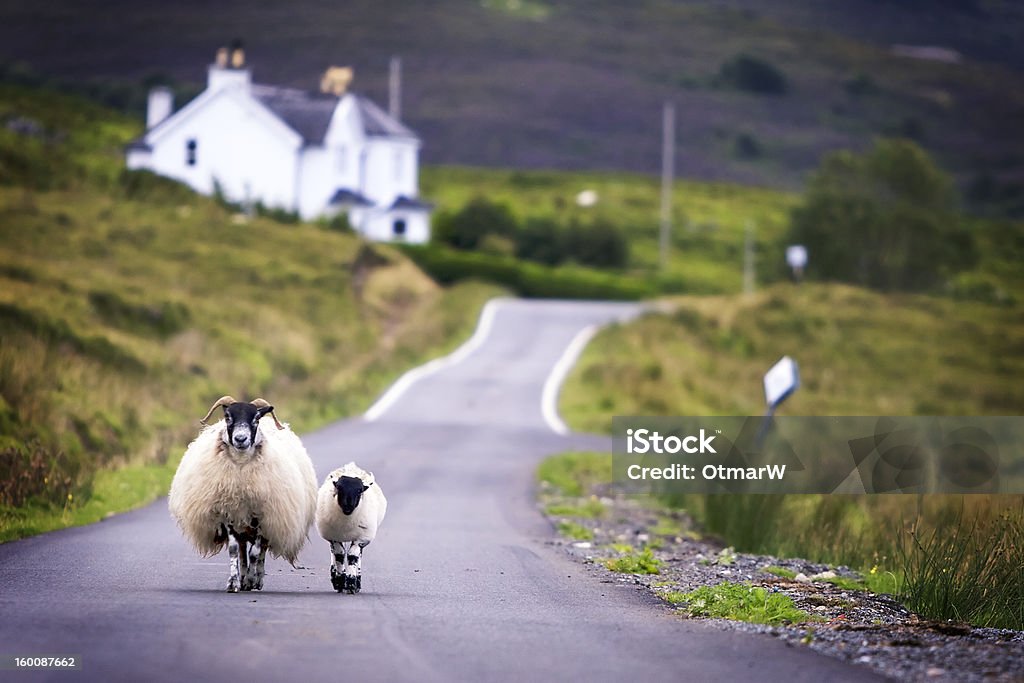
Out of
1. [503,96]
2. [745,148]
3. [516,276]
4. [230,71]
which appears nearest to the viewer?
[516,276]

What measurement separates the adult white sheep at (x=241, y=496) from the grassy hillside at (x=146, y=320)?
12.6ft

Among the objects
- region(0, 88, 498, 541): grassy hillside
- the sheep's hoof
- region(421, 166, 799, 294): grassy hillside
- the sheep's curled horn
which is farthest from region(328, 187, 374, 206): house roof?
the sheep's hoof

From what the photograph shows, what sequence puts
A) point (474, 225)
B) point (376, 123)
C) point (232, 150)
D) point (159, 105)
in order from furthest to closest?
point (376, 123) < point (474, 225) < point (159, 105) < point (232, 150)

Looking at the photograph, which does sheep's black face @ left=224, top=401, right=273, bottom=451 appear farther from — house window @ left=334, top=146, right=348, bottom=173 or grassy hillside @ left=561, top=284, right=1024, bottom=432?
house window @ left=334, top=146, right=348, bottom=173

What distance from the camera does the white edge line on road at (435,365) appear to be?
36.7 meters

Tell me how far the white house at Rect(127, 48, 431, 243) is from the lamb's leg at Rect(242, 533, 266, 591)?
6489 centimetres

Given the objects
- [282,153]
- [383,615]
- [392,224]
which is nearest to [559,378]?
[383,615]

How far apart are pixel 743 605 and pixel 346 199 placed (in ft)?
234

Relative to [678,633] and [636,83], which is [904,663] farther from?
[636,83]

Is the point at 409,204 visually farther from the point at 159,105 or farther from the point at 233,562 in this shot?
the point at 233,562

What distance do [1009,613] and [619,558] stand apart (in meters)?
4.49

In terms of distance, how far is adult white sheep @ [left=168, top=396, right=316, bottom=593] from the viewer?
12398mm

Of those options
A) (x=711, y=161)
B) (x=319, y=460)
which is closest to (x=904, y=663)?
(x=319, y=460)

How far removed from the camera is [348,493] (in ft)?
40.4
